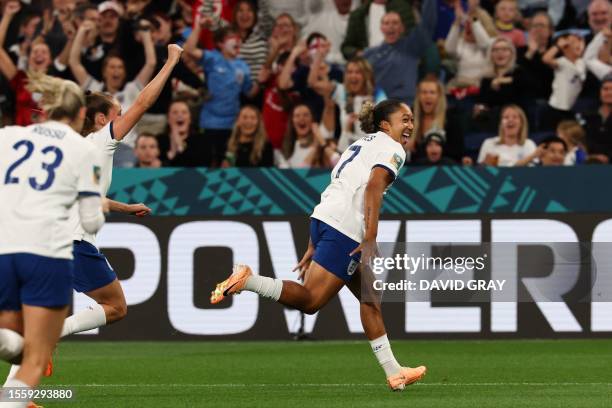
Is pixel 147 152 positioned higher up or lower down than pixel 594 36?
lower down

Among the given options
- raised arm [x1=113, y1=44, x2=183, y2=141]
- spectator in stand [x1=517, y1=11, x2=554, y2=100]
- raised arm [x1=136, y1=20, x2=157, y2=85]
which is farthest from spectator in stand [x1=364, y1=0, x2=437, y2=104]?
raised arm [x1=113, y1=44, x2=183, y2=141]

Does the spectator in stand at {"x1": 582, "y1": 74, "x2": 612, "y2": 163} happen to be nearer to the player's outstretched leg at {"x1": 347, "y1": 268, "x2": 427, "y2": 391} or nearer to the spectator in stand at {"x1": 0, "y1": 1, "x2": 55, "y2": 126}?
the spectator in stand at {"x1": 0, "y1": 1, "x2": 55, "y2": 126}

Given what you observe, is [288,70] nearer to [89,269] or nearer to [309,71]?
[309,71]

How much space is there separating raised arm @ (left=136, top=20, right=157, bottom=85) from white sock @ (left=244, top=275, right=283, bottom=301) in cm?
821

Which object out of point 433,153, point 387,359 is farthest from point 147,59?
point 387,359

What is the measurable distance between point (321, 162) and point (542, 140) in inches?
107

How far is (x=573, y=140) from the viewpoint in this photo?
16.7 m

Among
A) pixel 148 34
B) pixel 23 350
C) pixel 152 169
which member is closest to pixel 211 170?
pixel 152 169

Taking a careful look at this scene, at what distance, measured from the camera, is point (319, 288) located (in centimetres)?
975

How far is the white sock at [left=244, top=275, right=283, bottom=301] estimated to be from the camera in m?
9.77

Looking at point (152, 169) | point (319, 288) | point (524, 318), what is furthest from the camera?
point (152, 169)

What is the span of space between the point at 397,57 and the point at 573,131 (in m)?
2.41

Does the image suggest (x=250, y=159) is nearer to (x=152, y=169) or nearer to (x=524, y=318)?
(x=152, y=169)

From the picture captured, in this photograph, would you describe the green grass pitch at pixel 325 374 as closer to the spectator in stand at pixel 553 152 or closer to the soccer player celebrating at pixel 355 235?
the soccer player celebrating at pixel 355 235
